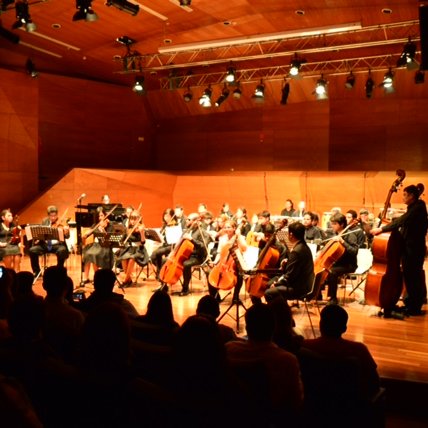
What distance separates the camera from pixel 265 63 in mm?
14805

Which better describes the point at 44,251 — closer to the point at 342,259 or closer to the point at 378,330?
the point at 342,259

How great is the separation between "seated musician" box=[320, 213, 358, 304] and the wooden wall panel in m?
9.64

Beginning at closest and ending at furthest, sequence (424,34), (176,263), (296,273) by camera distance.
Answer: (424,34) → (296,273) → (176,263)

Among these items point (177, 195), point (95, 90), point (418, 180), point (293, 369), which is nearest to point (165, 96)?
point (95, 90)

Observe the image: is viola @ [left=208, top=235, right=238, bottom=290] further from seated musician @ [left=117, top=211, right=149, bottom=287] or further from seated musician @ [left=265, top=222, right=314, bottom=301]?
seated musician @ [left=117, top=211, right=149, bottom=287]

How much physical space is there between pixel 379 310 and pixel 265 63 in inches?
370

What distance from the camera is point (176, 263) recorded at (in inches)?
317

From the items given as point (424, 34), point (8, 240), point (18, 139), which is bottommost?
point (8, 240)

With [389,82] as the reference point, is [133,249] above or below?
below

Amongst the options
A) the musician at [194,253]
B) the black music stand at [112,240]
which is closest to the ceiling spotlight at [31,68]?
the black music stand at [112,240]

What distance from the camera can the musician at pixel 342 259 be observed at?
7.48 m

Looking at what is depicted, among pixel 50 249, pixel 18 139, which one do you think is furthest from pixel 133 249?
pixel 18 139

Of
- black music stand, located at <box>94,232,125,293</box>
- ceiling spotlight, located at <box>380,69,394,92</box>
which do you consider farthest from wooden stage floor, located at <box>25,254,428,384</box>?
ceiling spotlight, located at <box>380,69,394,92</box>

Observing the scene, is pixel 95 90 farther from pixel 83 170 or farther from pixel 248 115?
pixel 248 115
